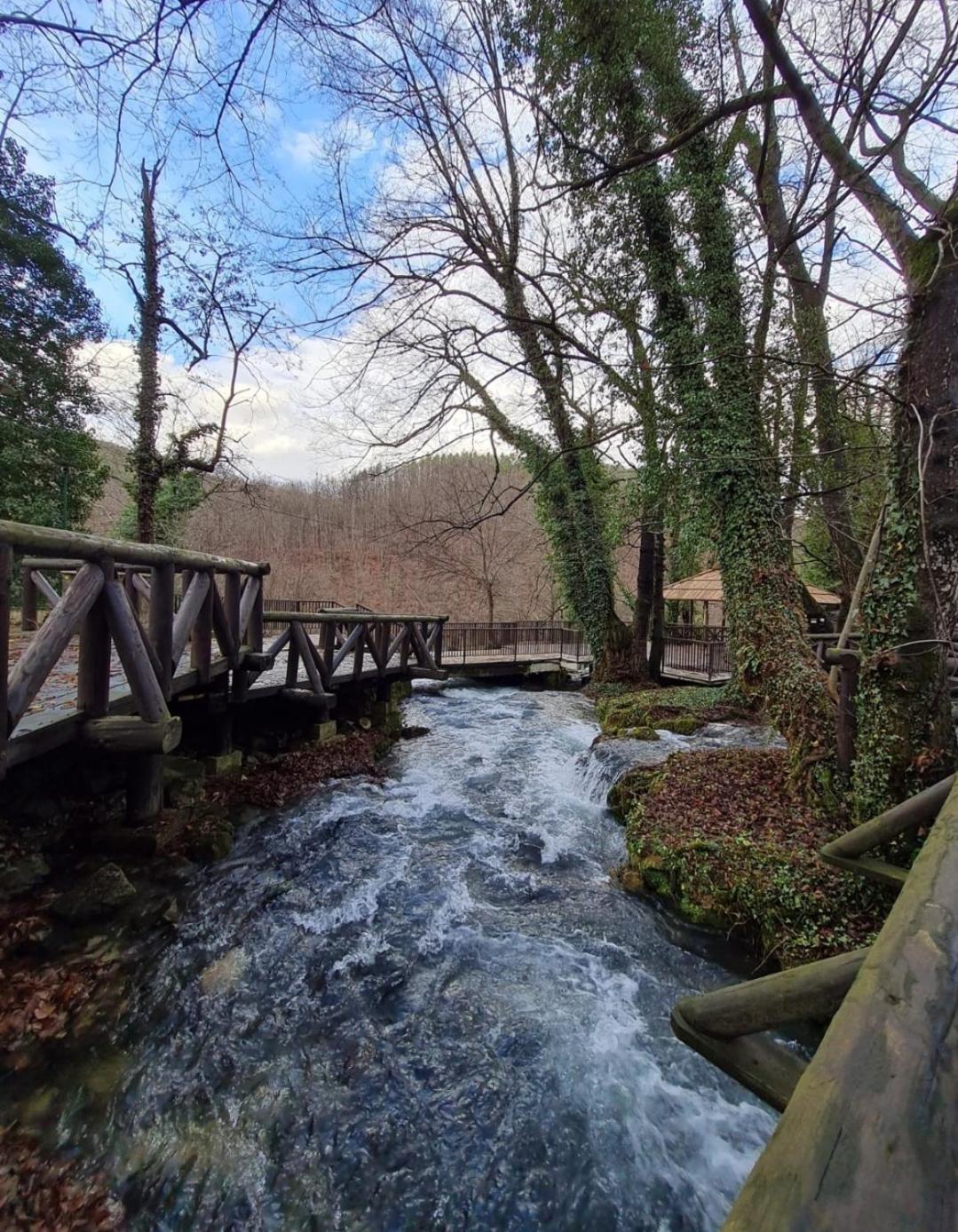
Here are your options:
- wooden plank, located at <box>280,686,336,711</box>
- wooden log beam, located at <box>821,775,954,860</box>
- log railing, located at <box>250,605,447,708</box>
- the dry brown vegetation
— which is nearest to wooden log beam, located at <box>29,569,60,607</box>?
log railing, located at <box>250,605,447,708</box>

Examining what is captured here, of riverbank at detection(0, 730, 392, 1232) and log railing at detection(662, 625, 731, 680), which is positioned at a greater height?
log railing at detection(662, 625, 731, 680)

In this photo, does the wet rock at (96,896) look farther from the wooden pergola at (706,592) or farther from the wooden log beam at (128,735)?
the wooden pergola at (706,592)

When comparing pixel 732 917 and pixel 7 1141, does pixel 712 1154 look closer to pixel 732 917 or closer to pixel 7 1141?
pixel 732 917

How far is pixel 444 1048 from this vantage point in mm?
2926

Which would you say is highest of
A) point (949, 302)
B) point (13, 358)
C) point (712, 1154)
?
point (13, 358)

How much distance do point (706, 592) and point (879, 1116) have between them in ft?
44.6

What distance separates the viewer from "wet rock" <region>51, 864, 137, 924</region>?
3373 millimetres

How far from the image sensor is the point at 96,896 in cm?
350

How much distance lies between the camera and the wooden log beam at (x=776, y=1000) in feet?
4.26

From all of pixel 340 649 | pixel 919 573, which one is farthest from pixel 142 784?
pixel 919 573

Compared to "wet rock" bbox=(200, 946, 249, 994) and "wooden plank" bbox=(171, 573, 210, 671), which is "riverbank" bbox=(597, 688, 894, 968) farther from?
"wooden plank" bbox=(171, 573, 210, 671)

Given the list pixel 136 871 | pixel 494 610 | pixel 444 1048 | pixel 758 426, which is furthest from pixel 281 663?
pixel 494 610

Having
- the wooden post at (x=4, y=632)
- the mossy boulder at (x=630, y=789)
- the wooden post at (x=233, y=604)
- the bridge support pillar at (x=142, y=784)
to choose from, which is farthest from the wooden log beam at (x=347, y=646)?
the wooden post at (x=4, y=632)

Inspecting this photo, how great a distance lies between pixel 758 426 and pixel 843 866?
5770 millimetres
